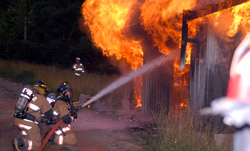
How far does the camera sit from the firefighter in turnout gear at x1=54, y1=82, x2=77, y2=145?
17.7 feet

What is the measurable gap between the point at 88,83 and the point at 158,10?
753 cm

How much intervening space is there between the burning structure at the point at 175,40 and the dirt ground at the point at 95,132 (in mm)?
1440

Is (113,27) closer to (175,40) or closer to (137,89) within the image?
(137,89)

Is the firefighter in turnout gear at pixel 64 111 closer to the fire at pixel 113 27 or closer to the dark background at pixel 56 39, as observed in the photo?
the fire at pixel 113 27

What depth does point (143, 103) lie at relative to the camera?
9375 mm

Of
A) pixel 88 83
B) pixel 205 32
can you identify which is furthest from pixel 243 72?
pixel 88 83

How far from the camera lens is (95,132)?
6930mm

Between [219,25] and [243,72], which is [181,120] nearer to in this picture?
[219,25]

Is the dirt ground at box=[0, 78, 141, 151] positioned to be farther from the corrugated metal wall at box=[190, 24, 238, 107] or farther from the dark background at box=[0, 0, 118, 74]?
the dark background at box=[0, 0, 118, 74]

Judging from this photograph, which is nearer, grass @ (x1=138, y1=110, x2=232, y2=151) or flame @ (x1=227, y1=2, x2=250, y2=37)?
grass @ (x1=138, y1=110, x2=232, y2=151)

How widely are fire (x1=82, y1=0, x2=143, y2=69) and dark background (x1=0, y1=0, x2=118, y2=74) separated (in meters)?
11.6

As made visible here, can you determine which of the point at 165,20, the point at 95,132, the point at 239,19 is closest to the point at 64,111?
the point at 95,132

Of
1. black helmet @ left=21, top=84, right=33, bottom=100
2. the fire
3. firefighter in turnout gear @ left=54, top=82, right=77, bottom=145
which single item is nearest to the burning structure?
the fire

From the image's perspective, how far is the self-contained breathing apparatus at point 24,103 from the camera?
4668 millimetres
